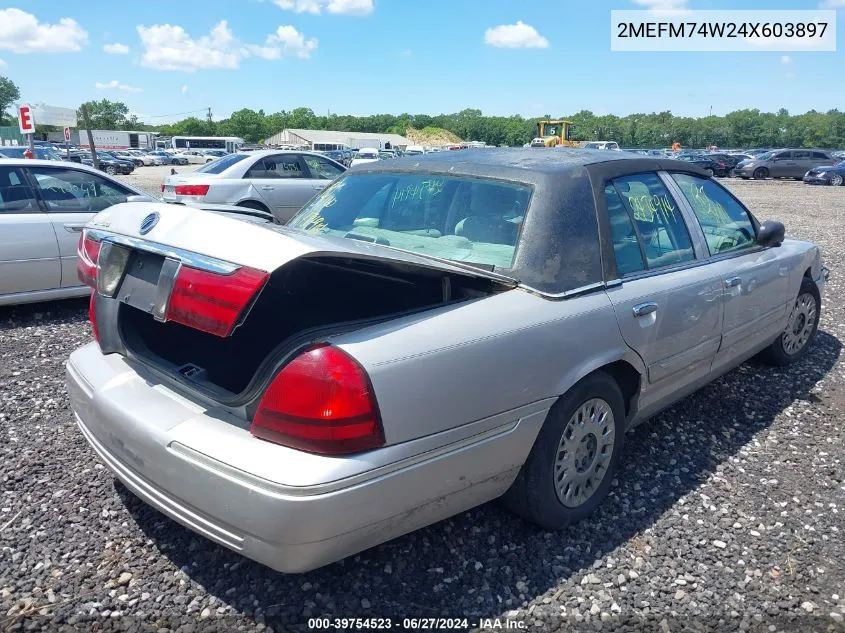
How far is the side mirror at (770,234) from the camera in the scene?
420cm

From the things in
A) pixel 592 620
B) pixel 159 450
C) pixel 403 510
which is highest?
pixel 159 450

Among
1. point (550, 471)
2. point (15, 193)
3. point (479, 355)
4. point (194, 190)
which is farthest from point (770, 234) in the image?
point (194, 190)

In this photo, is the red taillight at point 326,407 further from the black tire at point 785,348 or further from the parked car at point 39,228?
the parked car at point 39,228

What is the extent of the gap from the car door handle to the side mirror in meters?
1.56

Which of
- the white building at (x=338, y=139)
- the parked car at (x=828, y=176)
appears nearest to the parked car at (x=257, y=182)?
the parked car at (x=828, y=176)

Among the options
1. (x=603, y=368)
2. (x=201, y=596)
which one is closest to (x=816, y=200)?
(x=603, y=368)

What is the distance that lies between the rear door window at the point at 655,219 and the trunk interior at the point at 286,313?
1.08 m

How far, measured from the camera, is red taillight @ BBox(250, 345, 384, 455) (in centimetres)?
207

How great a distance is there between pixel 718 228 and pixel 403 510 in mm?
2898

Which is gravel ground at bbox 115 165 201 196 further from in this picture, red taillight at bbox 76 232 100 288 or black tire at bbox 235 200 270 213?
red taillight at bbox 76 232 100 288

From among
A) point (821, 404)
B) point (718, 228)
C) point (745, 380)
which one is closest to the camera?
point (718, 228)

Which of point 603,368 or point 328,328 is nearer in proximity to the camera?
point 328,328

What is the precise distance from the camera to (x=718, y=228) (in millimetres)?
4062

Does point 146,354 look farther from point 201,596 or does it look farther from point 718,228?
point 718,228
